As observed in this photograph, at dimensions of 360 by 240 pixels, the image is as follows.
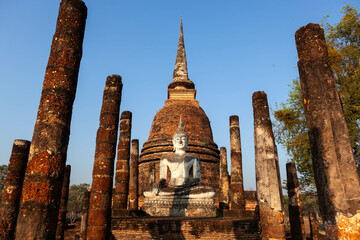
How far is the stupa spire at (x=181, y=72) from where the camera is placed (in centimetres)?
1922

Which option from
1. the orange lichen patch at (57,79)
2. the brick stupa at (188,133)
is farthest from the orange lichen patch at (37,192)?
the brick stupa at (188,133)

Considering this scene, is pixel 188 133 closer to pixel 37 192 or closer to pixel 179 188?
pixel 179 188

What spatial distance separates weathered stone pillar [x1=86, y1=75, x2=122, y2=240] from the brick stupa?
25.3ft

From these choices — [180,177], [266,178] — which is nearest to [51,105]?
[266,178]

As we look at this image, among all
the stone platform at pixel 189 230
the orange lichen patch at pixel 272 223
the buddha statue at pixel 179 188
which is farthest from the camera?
the buddha statue at pixel 179 188

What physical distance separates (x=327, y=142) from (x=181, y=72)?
16924mm

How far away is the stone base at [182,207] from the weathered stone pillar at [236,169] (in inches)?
70.1

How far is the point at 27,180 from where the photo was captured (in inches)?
132

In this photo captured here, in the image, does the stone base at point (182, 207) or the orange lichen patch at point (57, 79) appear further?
the stone base at point (182, 207)

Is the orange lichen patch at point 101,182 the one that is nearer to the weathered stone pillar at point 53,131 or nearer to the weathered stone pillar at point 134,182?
the weathered stone pillar at point 53,131

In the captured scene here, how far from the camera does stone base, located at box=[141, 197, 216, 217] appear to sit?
364 inches

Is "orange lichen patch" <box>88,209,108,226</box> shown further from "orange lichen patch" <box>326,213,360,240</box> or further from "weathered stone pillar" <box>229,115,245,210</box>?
"weathered stone pillar" <box>229,115,245,210</box>

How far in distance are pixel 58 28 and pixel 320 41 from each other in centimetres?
399

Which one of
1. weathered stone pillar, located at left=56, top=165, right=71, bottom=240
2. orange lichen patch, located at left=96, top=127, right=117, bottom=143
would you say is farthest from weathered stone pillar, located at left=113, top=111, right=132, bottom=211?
orange lichen patch, located at left=96, top=127, right=117, bottom=143
